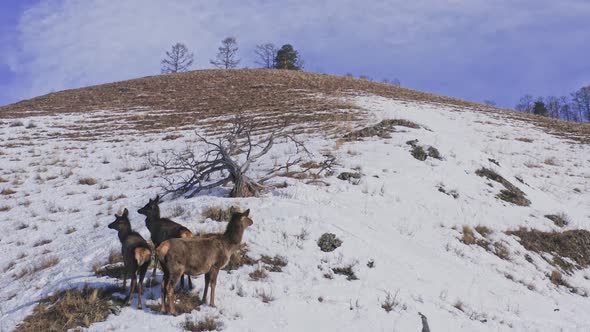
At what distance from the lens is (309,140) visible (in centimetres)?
1605

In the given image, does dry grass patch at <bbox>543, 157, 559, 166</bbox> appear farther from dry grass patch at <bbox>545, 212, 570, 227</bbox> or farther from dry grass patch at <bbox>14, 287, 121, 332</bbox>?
dry grass patch at <bbox>14, 287, 121, 332</bbox>

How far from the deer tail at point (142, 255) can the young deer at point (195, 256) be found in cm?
36

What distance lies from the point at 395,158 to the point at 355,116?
394 inches

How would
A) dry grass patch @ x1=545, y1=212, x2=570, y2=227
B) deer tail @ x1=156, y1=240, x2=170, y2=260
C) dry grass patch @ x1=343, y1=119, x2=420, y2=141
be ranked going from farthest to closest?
dry grass patch @ x1=343, y1=119, x2=420, y2=141 → dry grass patch @ x1=545, y1=212, x2=570, y2=227 → deer tail @ x1=156, y1=240, x2=170, y2=260

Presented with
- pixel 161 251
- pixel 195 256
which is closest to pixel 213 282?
pixel 195 256

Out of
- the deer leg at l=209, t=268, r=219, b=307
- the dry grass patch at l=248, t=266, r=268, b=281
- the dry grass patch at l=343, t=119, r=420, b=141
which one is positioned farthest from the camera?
the dry grass patch at l=343, t=119, r=420, b=141

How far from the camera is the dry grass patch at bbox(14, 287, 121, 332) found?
4926 mm

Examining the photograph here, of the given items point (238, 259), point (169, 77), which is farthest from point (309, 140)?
point (169, 77)

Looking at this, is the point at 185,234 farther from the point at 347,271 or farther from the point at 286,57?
the point at 286,57

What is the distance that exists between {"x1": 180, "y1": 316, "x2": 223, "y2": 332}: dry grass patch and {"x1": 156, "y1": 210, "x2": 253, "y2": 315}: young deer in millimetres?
269

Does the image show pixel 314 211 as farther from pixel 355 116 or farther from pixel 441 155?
pixel 355 116

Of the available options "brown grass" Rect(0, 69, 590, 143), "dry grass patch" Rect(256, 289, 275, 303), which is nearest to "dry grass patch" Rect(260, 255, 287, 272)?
"dry grass patch" Rect(256, 289, 275, 303)

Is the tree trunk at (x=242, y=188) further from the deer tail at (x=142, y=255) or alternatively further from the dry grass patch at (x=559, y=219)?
the dry grass patch at (x=559, y=219)

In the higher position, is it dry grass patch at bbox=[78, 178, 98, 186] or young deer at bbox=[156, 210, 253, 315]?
young deer at bbox=[156, 210, 253, 315]
